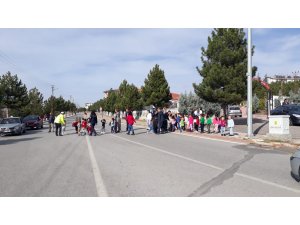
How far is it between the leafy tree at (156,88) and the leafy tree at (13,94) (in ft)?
70.8

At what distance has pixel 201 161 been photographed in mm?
9945

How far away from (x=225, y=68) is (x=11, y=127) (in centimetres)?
1720

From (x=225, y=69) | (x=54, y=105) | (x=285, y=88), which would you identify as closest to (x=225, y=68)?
(x=225, y=69)

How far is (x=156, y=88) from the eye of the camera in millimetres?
45094

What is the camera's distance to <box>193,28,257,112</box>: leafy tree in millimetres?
25359

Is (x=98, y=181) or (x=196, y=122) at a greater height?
(x=196, y=122)

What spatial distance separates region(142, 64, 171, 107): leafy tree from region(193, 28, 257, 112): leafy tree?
1803cm

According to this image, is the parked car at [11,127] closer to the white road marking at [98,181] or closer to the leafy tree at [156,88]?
the white road marking at [98,181]

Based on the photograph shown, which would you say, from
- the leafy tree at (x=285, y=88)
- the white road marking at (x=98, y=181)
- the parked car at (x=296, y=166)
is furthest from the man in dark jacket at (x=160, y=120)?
the leafy tree at (x=285, y=88)

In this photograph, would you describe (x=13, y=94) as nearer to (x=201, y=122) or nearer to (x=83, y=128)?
(x=83, y=128)
